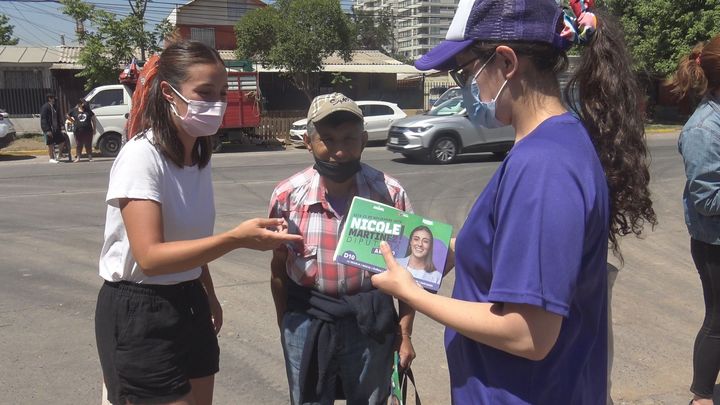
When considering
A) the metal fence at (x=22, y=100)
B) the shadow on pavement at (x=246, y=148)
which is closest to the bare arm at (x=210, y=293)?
the shadow on pavement at (x=246, y=148)

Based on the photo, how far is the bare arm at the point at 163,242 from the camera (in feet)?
6.81

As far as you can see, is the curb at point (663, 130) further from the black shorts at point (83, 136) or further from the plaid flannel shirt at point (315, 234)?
the plaid flannel shirt at point (315, 234)

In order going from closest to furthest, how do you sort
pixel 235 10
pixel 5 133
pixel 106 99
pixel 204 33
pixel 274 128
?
1. pixel 5 133
2. pixel 106 99
3. pixel 274 128
4. pixel 204 33
5. pixel 235 10

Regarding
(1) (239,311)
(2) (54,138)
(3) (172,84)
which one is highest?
(3) (172,84)

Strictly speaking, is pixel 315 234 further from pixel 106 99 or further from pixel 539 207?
pixel 106 99

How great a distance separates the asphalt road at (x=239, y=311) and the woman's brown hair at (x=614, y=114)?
249 centimetres

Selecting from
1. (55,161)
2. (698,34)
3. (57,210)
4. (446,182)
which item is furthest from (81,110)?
(698,34)

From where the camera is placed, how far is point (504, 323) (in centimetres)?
144

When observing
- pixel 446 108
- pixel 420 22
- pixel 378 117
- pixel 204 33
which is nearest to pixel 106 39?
pixel 378 117

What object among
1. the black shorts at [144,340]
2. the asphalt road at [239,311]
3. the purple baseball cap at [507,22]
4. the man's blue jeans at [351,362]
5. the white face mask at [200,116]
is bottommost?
the asphalt road at [239,311]

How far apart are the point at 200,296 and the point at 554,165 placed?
62.1 inches

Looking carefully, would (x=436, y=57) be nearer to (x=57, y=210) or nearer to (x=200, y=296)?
(x=200, y=296)

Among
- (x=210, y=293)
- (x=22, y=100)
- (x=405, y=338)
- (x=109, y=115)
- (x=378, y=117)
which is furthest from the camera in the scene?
(x=22, y=100)

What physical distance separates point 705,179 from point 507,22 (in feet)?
6.98
